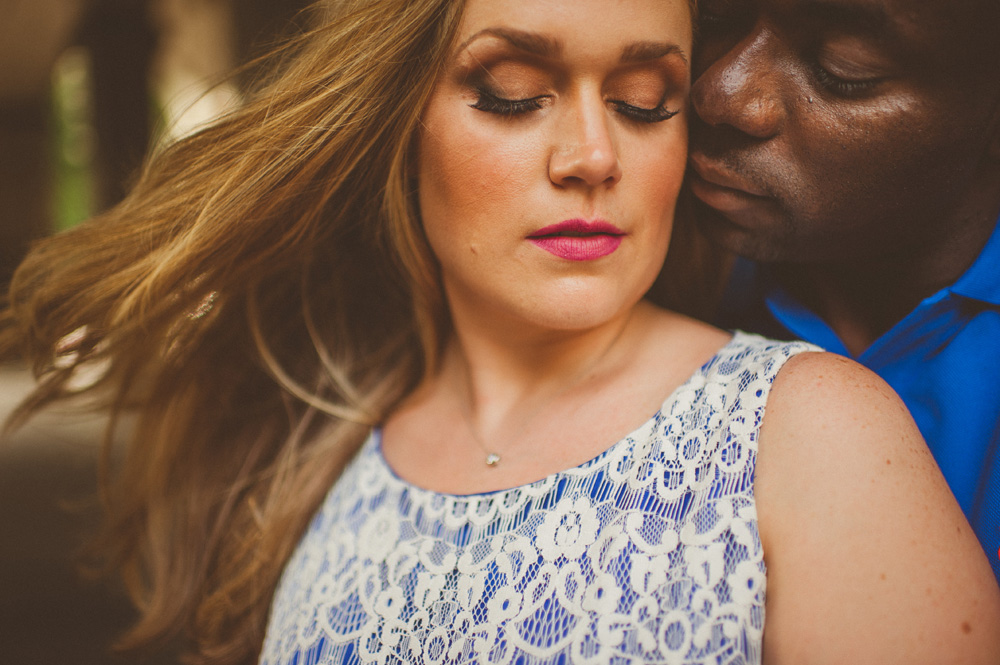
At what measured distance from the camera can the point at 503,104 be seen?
1078 mm

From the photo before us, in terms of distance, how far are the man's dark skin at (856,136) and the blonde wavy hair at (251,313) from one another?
456mm

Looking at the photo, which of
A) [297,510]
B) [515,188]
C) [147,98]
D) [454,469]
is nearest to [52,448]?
[147,98]

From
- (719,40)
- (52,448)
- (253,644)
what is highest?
(719,40)

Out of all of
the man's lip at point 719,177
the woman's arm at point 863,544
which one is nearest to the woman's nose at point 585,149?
the man's lip at point 719,177

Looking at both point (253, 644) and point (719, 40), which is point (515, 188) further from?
point (253, 644)

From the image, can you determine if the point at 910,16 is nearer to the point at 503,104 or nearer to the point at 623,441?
the point at 503,104

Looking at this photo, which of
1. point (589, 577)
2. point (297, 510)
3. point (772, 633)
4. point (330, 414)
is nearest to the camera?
point (772, 633)

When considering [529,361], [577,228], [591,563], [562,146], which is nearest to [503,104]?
[562,146]

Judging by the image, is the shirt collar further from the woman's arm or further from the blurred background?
the blurred background

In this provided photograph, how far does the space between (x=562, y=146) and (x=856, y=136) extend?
40 centimetres

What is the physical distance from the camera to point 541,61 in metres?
1.04

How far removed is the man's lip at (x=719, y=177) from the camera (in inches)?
42.6

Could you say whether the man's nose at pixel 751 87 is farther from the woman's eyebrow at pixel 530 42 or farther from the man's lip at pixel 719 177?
the woman's eyebrow at pixel 530 42

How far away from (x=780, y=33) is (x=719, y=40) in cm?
13
